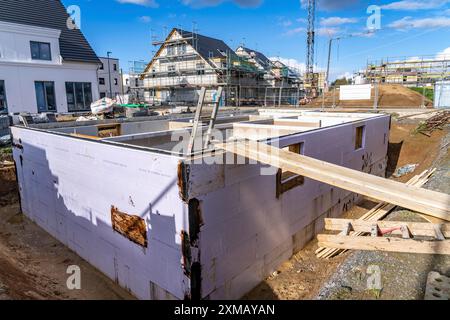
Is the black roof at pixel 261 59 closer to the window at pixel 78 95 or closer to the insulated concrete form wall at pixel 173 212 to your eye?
the window at pixel 78 95

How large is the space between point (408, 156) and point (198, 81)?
30100 mm

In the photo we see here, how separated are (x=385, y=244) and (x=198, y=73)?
3834 centimetres

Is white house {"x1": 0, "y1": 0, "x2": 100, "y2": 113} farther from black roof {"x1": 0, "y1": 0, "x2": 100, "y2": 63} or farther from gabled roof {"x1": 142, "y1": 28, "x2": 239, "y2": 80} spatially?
gabled roof {"x1": 142, "y1": 28, "x2": 239, "y2": 80}

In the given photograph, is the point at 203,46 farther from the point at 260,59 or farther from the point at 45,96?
the point at 45,96

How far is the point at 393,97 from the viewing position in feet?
94.2

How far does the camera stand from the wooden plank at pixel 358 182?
3.27 metres

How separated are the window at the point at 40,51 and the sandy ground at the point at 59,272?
16.7 meters

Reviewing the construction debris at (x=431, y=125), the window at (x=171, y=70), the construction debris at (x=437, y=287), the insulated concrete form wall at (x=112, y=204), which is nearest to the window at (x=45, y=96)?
the insulated concrete form wall at (x=112, y=204)

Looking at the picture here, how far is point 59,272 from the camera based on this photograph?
657 centimetres

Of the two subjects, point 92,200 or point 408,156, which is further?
point 408,156

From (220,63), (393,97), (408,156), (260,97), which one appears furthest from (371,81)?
Result: (408,156)

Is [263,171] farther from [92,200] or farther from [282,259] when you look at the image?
[92,200]

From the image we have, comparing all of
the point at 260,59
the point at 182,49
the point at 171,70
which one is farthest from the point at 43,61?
the point at 260,59

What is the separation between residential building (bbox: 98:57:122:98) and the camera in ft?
164
